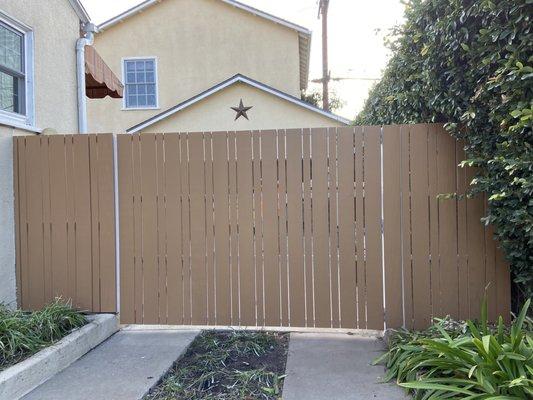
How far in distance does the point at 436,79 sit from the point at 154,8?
13.8 m

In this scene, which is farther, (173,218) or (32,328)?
(173,218)

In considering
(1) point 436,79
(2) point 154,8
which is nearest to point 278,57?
(2) point 154,8

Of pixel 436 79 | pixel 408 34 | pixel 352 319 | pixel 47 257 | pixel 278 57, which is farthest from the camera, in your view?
pixel 278 57

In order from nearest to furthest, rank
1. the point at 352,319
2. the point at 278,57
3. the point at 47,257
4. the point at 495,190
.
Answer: the point at 495,190
the point at 352,319
the point at 47,257
the point at 278,57

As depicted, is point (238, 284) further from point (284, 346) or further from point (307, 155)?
point (307, 155)

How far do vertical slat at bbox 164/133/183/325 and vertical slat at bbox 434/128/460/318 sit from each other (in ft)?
8.51

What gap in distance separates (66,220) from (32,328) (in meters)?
1.23

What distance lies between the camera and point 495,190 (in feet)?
12.4

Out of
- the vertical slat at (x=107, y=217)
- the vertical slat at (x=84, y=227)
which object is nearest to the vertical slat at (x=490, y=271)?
the vertical slat at (x=107, y=217)

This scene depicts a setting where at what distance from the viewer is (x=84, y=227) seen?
5.03 meters

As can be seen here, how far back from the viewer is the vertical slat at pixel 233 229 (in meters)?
4.85

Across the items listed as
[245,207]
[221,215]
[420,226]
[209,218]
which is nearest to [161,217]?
[209,218]

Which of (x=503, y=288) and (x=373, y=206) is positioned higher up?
(x=373, y=206)

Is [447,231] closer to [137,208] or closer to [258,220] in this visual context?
[258,220]
